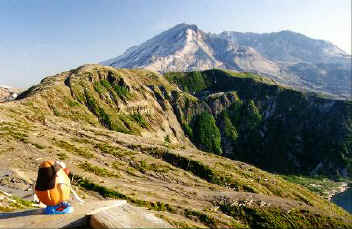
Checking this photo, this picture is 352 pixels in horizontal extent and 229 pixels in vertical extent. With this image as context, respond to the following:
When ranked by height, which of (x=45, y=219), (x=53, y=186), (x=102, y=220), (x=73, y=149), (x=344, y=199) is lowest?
(x=344, y=199)

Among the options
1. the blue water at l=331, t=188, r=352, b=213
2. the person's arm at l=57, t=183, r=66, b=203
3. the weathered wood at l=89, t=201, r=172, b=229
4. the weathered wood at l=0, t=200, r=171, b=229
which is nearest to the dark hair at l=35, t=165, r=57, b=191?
the person's arm at l=57, t=183, r=66, b=203

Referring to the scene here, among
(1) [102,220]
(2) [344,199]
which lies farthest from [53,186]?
(2) [344,199]

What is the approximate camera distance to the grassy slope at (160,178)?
6128 centimetres

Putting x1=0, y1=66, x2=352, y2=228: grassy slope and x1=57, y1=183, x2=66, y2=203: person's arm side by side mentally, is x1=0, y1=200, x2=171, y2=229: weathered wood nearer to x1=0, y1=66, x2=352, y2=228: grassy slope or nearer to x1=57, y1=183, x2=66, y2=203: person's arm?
x1=57, y1=183, x2=66, y2=203: person's arm

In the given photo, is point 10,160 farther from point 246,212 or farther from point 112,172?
point 246,212

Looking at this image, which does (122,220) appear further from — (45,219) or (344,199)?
(344,199)

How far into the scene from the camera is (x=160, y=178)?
82688 millimetres

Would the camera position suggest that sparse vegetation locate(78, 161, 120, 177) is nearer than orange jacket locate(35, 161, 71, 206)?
No

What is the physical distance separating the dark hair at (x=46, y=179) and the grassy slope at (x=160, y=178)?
71.5 ft

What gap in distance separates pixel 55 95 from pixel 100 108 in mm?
33608

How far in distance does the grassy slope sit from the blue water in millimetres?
91145

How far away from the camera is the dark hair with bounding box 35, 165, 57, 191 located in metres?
15.5

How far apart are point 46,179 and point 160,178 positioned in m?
68.9

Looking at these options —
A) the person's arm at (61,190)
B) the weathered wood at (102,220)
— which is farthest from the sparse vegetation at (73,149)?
the weathered wood at (102,220)
